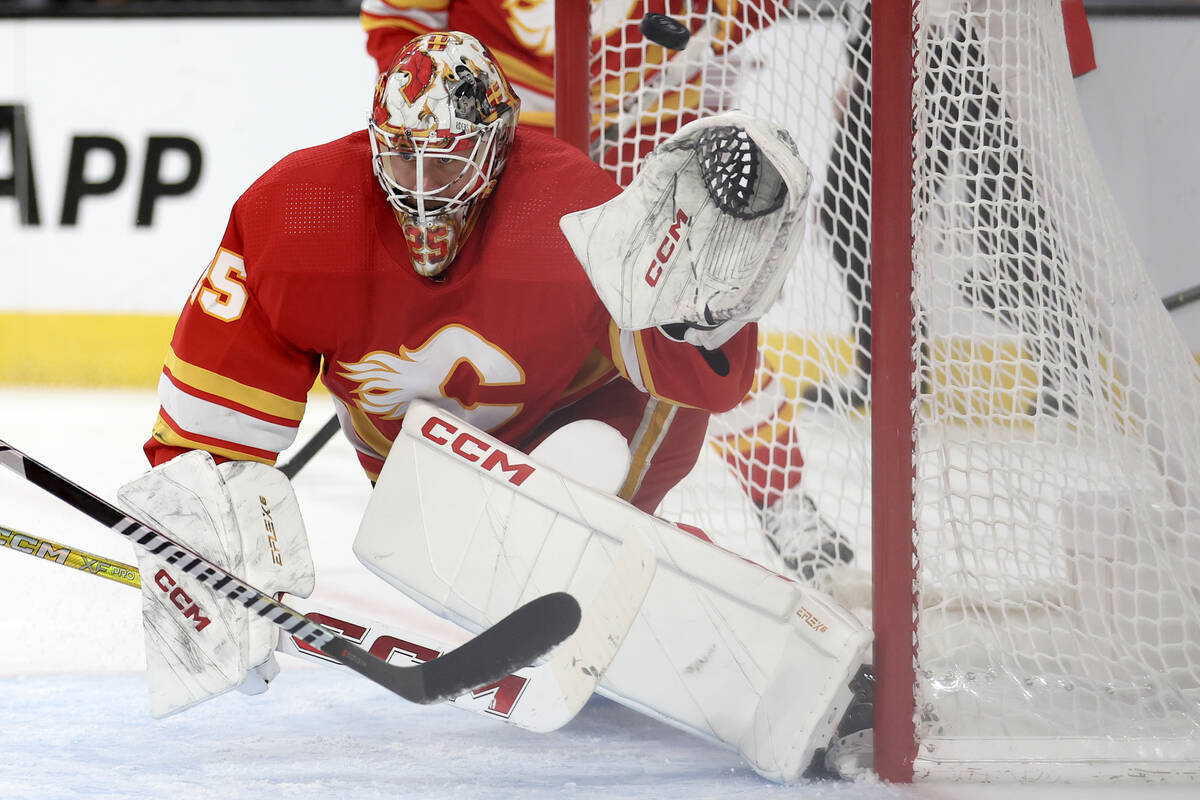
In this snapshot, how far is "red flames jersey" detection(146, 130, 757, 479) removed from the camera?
1276 mm

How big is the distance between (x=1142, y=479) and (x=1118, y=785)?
1.22ft

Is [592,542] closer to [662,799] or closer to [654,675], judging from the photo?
[654,675]

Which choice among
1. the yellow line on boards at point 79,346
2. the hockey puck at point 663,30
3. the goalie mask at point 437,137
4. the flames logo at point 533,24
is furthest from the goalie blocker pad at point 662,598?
the yellow line on boards at point 79,346

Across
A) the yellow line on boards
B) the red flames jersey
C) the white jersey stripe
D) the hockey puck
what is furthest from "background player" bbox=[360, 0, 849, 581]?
the yellow line on boards

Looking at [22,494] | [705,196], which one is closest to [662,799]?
[705,196]

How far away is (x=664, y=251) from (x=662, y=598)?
374 millimetres

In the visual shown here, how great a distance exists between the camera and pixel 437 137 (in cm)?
121

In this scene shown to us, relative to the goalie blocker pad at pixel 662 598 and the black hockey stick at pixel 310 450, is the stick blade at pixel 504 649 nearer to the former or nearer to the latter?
the goalie blocker pad at pixel 662 598

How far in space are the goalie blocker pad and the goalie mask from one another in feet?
0.78

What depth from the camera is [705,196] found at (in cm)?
108

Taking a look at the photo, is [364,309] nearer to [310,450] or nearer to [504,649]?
[504,649]

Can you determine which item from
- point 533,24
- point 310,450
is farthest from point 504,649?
point 310,450

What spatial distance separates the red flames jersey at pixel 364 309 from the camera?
1.28 meters

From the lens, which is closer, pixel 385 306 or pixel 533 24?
pixel 385 306
